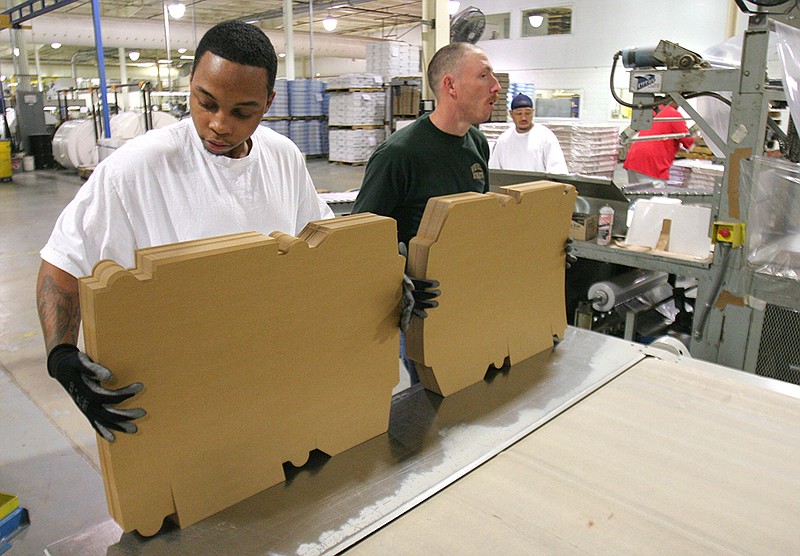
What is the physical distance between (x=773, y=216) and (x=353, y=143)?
10.9 meters

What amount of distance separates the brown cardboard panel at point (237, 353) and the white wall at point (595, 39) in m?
12.9

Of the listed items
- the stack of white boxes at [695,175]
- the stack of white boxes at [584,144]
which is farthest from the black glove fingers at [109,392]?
the stack of white boxes at [584,144]

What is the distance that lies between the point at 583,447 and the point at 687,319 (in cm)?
291

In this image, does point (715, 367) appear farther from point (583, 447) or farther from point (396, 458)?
point (396, 458)

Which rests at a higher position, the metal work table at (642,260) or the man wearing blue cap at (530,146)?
the man wearing blue cap at (530,146)

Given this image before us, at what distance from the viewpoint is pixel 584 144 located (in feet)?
28.5

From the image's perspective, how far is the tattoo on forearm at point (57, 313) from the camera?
1.17 metres

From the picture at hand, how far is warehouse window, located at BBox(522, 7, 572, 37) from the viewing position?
A: 14227 millimetres

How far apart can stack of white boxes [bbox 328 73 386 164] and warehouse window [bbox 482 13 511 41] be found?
14.5 ft

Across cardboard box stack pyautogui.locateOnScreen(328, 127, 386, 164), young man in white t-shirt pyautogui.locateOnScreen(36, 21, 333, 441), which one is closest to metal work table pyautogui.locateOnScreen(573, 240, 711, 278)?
young man in white t-shirt pyautogui.locateOnScreen(36, 21, 333, 441)

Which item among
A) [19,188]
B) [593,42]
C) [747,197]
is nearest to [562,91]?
[593,42]

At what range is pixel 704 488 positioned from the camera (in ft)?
3.67

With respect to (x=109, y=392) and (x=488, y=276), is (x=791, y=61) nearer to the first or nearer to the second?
(x=488, y=276)

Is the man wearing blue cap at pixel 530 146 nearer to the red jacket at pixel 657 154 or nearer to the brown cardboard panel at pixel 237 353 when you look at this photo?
the red jacket at pixel 657 154
